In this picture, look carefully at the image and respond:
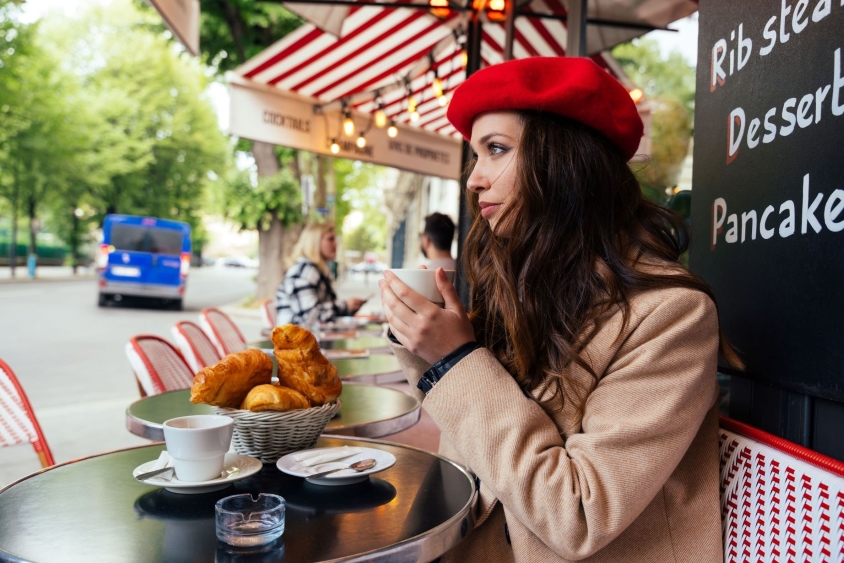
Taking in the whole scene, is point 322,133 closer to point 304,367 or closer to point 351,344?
point 351,344

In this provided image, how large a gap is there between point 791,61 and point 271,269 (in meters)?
14.5

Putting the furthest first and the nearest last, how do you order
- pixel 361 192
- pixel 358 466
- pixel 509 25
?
pixel 361 192
pixel 509 25
pixel 358 466

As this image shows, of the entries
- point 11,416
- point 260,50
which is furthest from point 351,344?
point 260,50

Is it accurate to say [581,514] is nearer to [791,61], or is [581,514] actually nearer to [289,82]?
[791,61]

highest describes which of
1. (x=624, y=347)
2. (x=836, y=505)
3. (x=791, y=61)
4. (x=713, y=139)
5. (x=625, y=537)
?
(x=791, y=61)

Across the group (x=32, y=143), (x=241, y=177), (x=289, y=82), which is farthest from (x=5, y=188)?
(x=289, y=82)

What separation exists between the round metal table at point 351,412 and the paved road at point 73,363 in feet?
9.45

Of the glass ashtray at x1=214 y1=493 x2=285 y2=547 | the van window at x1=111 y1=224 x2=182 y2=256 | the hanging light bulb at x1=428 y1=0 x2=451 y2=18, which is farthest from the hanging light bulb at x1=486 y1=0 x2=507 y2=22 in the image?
the van window at x1=111 y1=224 x2=182 y2=256

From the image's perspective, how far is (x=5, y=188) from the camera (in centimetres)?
2509

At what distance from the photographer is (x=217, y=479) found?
1.49 meters

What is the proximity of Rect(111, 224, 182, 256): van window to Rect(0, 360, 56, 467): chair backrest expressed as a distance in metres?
16.5

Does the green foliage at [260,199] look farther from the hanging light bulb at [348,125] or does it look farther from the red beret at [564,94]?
the red beret at [564,94]

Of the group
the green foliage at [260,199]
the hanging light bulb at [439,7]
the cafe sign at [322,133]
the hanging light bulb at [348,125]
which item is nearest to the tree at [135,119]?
the green foliage at [260,199]

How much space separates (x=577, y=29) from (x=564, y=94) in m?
2.93
